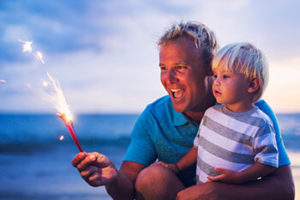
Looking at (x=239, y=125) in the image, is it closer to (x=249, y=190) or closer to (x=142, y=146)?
(x=249, y=190)

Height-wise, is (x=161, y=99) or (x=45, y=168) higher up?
(x=161, y=99)

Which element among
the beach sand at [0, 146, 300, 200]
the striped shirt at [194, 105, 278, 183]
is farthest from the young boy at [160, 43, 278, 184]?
the beach sand at [0, 146, 300, 200]

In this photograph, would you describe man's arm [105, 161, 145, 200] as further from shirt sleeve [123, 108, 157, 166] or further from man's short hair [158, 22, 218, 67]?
man's short hair [158, 22, 218, 67]

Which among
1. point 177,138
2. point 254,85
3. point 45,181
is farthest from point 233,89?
point 45,181

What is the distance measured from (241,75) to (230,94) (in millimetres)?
140

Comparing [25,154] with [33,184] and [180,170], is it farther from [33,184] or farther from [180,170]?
[180,170]

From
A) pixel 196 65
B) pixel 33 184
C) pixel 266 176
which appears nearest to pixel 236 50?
pixel 196 65

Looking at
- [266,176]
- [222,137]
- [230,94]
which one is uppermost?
[230,94]

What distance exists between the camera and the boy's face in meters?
2.03

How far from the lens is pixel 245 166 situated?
201 cm

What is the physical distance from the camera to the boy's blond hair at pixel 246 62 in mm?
2012

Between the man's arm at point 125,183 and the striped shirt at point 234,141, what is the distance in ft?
1.80

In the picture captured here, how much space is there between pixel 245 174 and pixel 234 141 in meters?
0.22

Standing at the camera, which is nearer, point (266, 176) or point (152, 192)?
point (266, 176)
